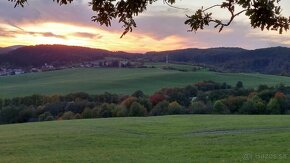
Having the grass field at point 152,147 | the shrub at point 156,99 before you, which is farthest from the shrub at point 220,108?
the grass field at point 152,147

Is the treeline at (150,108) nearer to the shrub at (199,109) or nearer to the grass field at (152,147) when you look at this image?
the shrub at (199,109)

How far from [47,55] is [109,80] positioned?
38886 millimetres

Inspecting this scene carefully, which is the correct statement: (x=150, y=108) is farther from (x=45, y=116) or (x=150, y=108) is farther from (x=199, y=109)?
(x=45, y=116)

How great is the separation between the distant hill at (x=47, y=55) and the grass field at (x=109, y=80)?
8837mm

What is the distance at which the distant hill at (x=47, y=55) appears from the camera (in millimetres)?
162625

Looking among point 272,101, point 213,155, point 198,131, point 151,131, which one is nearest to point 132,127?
point 151,131

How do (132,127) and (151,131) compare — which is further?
(132,127)

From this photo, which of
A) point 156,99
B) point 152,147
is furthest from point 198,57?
point 152,147

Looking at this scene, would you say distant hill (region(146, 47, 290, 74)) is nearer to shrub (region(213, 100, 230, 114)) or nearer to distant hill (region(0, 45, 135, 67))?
distant hill (region(0, 45, 135, 67))

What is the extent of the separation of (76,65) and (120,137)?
461ft

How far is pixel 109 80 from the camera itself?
135m

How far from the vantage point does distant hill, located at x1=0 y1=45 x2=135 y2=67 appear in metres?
163

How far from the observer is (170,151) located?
952 inches

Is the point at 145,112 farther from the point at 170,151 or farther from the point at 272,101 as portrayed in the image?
the point at 170,151
